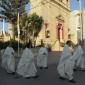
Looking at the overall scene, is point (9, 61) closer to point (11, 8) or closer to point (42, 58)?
point (42, 58)

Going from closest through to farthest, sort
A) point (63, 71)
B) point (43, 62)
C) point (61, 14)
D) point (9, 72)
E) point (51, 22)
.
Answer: point (63, 71), point (9, 72), point (43, 62), point (51, 22), point (61, 14)

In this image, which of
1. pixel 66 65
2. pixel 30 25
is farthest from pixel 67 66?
pixel 30 25

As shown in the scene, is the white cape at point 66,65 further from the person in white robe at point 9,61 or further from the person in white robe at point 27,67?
the person in white robe at point 9,61

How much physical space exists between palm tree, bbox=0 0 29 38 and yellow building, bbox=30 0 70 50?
2.44 metres

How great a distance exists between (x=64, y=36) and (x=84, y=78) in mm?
41917

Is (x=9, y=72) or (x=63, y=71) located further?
(x=9, y=72)

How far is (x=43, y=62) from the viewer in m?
21.2

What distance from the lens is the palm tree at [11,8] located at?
47778 millimetres

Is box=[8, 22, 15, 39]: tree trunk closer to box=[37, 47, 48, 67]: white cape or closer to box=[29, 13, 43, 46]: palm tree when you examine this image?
box=[29, 13, 43, 46]: palm tree

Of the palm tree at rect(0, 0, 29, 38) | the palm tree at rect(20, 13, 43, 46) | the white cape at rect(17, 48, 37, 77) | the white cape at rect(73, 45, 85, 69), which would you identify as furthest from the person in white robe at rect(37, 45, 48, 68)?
the palm tree at rect(0, 0, 29, 38)

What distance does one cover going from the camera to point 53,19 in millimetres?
52750

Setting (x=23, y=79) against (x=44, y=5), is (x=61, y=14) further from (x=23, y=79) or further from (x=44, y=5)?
(x=23, y=79)

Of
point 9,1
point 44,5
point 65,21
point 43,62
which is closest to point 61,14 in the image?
point 65,21

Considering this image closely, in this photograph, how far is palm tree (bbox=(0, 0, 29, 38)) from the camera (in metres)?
47.8
